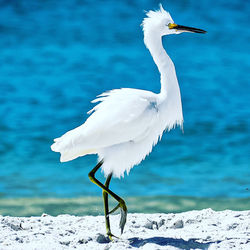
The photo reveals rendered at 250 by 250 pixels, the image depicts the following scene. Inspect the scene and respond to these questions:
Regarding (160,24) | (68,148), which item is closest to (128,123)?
(68,148)

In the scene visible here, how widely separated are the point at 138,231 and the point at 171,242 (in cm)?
85

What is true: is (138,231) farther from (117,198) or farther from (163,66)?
(163,66)

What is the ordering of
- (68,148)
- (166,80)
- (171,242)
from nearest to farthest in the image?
1. (171,242)
2. (68,148)
3. (166,80)

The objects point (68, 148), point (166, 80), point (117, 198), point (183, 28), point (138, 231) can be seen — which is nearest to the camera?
point (68, 148)

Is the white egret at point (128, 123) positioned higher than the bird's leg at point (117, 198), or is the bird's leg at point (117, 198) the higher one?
→ the white egret at point (128, 123)

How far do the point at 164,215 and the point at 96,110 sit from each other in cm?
201

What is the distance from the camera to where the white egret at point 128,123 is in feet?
20.6

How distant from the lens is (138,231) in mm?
6957

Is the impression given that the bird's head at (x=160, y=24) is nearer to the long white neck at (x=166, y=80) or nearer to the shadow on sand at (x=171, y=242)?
the long white neck at (x=166, y=80)

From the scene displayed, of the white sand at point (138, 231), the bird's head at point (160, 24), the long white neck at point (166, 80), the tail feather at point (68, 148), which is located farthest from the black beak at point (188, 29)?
the white sand at point (138, 231)

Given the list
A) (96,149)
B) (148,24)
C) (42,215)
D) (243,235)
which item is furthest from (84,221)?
(148,24)

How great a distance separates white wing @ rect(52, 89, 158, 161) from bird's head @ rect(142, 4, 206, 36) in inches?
31.1

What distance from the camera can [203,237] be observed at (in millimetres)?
6508

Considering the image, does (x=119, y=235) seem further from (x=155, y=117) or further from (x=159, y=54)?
(x=159, y=54)
